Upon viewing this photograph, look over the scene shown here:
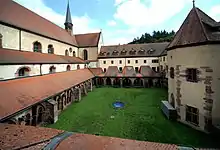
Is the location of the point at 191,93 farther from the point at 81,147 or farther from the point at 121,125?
the point at 81,147

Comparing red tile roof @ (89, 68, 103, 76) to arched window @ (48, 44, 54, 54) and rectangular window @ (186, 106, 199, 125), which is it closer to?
arched window @ (48, 44, 54, 54)

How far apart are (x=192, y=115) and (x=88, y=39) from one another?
100 feet

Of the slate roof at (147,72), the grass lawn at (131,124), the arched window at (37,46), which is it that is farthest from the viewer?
the slate roof at (147,72)

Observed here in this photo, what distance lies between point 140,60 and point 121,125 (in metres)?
25.0

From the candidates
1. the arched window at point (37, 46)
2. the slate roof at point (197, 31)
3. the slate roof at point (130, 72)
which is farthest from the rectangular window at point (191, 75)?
the slate roof at point (130, 72)

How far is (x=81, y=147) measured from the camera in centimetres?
244

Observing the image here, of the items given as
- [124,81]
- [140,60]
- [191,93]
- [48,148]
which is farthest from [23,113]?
[140,60]

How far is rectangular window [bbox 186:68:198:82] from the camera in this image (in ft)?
38.4

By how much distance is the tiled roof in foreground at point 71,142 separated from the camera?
2.47 metres

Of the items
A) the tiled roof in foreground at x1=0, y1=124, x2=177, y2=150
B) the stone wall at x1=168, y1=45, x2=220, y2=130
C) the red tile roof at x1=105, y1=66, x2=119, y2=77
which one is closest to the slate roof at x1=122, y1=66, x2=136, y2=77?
the red tile roof at x1=105, y1=66, x2=119, y2=77

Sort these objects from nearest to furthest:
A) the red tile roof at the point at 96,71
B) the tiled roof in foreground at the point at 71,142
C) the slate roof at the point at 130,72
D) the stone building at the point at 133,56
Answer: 1. the tiled roof in foreground at the point at 71,142
2. the slate roof at the point at 130,72
3. the red tile roof at the point at 96,71
4. the stone building at the point at 133,56

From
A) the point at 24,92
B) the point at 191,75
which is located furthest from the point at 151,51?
the point at 24,92

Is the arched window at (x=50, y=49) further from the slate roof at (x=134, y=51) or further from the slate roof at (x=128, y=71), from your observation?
the slate roof at (x=128, y=71)

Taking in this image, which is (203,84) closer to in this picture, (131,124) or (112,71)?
(131,124)
